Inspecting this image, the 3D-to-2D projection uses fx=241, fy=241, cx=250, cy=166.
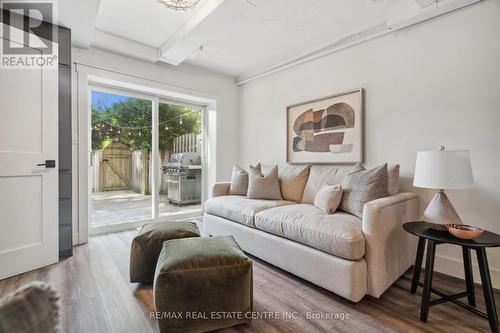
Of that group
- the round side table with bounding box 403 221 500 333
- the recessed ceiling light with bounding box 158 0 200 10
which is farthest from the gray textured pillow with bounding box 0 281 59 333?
the recessed ceiling light with bounding box 158 0 200 10

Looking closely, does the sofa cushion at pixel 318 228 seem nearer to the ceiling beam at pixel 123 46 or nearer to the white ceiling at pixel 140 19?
the white ceiling at pixel 140 19

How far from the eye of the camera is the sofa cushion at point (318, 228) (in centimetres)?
164

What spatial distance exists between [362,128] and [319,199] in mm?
992

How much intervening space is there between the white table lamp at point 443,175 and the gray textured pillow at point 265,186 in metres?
1.52

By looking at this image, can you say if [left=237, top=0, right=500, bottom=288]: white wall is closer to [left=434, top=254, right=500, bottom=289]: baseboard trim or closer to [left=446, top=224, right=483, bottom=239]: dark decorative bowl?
[left=434, top=254, right=500, bottom=289]: baseboard trim

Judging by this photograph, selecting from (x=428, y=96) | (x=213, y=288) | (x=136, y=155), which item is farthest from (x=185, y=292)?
(x=136, y=155)

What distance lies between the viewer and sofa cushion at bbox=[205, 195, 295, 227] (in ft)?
8.17

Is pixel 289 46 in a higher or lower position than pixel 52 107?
higher

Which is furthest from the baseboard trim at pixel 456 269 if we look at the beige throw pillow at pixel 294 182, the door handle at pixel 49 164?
the door handle at pixel 49 164

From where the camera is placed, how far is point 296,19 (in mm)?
2492

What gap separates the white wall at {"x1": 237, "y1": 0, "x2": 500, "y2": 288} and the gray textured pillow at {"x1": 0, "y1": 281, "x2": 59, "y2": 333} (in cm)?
265

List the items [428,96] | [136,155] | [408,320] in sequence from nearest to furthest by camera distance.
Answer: [408,320] < [428,96] < [136,155]

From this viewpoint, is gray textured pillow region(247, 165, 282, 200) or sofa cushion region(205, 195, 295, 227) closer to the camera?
sofa cushion region(205, 195, 295, 227)

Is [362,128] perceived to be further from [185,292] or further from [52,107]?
[52,107]
